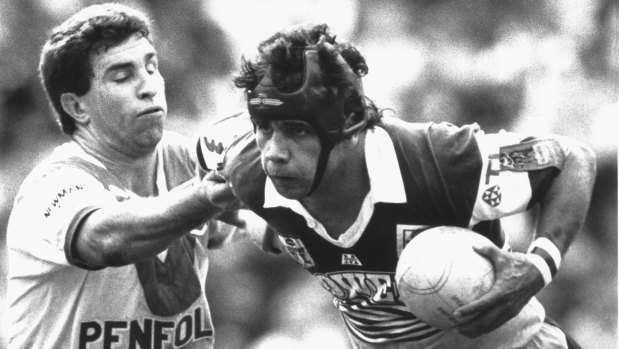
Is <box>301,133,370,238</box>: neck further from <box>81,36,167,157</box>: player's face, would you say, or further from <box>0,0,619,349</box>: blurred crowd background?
<box>0,0,619,349</box>: blurred crowd background

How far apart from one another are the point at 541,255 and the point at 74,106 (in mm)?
2321

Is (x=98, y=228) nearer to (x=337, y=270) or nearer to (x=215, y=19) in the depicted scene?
(x=337, y=270)

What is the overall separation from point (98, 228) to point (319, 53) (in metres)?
1.26

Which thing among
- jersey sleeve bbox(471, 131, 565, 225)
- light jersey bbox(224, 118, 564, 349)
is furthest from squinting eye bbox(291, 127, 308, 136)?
jersey sleeve bbox(471, 131, 565, 225)

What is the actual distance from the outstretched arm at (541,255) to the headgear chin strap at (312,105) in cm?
68

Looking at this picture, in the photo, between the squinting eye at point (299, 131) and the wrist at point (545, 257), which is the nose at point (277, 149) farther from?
the wrist at point (545, 257)

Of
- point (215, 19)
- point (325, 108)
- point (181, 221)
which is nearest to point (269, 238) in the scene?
point (181, 221)

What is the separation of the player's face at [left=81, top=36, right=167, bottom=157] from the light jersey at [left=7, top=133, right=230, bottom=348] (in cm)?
15

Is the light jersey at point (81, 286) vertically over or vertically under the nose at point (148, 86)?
under

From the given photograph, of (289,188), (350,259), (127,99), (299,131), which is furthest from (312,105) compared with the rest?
(127,99)

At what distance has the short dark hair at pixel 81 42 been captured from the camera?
6.42m

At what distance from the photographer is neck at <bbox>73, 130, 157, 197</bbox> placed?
21.3 ft

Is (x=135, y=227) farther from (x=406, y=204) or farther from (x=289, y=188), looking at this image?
(x=406, y=204)

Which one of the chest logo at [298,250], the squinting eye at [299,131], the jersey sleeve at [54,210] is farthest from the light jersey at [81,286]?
the squinting eye at [299,131]
